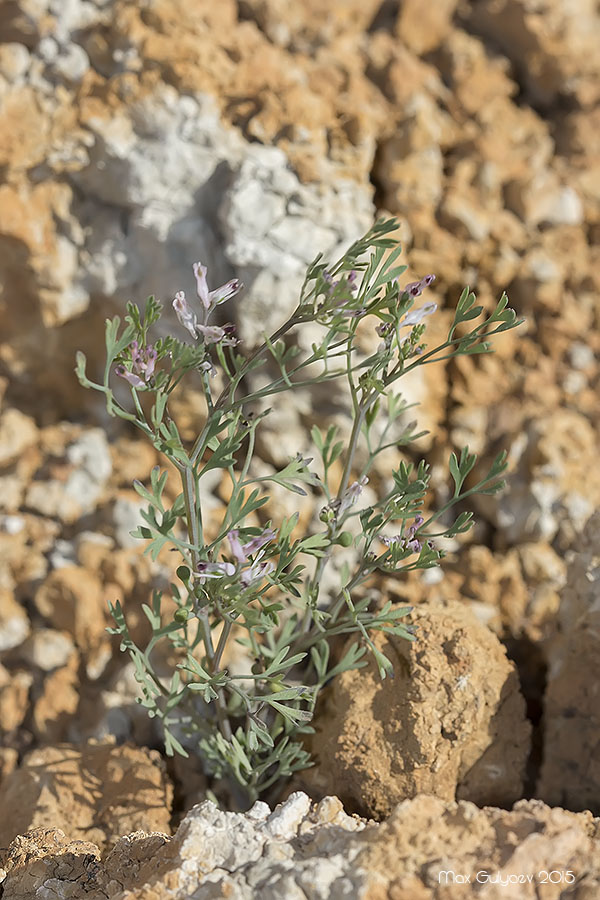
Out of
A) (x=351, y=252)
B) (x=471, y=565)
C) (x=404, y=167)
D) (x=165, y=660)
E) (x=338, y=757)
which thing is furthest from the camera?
(x=404, y=167)

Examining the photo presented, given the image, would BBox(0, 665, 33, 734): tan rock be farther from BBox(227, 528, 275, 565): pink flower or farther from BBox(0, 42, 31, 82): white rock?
BBox(0, 42, 31, 82): white rock

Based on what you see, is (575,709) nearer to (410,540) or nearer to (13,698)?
(410,540)

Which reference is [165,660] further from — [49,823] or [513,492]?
[513,492]

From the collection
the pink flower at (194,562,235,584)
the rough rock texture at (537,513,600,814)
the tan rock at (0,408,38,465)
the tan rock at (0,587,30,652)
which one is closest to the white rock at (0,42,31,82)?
the tan rock at (0,408,38,465)

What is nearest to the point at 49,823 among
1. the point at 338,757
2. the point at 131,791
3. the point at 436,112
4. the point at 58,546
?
the point at 131,791

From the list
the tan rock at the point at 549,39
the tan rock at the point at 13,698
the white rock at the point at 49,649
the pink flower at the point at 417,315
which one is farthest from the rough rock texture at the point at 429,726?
the tan rock at the point at 549,39

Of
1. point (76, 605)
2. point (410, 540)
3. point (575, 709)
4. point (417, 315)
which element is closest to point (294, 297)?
point (417, 315)

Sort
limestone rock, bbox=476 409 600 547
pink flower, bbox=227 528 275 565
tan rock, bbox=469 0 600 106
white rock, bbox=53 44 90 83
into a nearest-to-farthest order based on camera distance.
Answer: pink flower, bbox=227 528 275 565, limestone rock, bbox=476 409 600 547, white rock, bbox=53 44 90 83, tan rock, bbox=469 0 600 106
